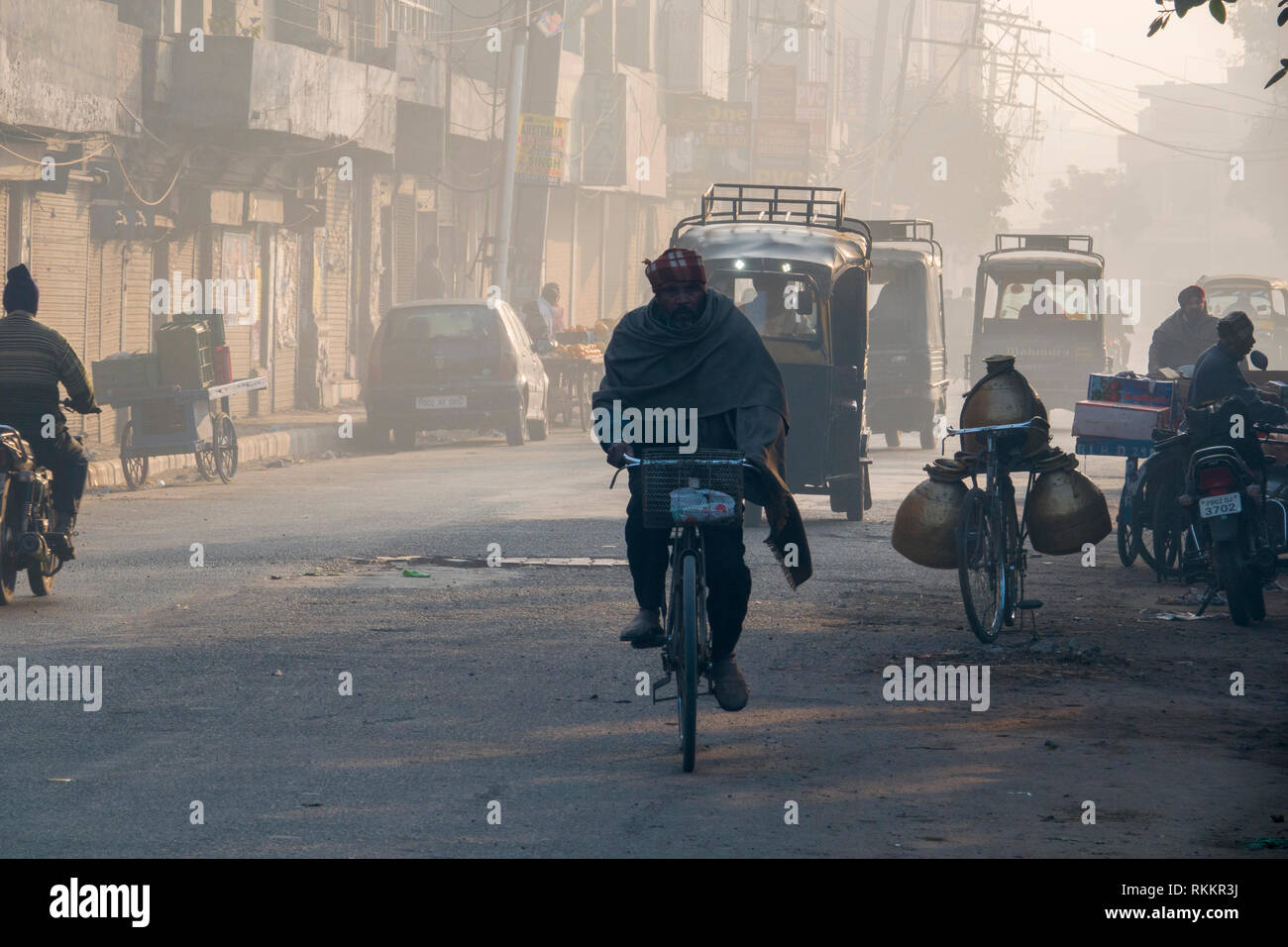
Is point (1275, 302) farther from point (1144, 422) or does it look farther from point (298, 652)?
point (298, 652)

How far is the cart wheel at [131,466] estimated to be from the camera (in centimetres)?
1869

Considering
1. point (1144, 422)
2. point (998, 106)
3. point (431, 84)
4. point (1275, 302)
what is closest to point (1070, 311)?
point (1275, 302)

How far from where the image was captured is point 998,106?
74188mm

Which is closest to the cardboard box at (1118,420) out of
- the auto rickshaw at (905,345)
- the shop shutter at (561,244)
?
the auto rickshaw at (905,345)

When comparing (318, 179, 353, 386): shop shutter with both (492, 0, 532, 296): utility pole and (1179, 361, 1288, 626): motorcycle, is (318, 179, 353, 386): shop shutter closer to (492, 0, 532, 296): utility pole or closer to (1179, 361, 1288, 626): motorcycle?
(492, 0, 532, 296): utility pole

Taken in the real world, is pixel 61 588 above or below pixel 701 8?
below

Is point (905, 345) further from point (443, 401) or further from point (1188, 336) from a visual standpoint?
point (1188, 336)

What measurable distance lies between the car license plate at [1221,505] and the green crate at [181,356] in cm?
1141

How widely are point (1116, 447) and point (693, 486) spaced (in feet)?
21.2

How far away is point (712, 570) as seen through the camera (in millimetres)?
7230

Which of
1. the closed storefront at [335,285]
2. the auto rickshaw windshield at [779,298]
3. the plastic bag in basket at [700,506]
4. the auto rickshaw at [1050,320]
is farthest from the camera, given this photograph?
the closed storefront at [335,285]

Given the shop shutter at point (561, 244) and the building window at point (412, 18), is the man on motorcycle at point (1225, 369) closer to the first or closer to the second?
the building window at point (412, 18)

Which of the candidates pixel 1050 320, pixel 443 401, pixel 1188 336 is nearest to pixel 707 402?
pixel 1188 336

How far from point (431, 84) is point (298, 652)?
2583cm
